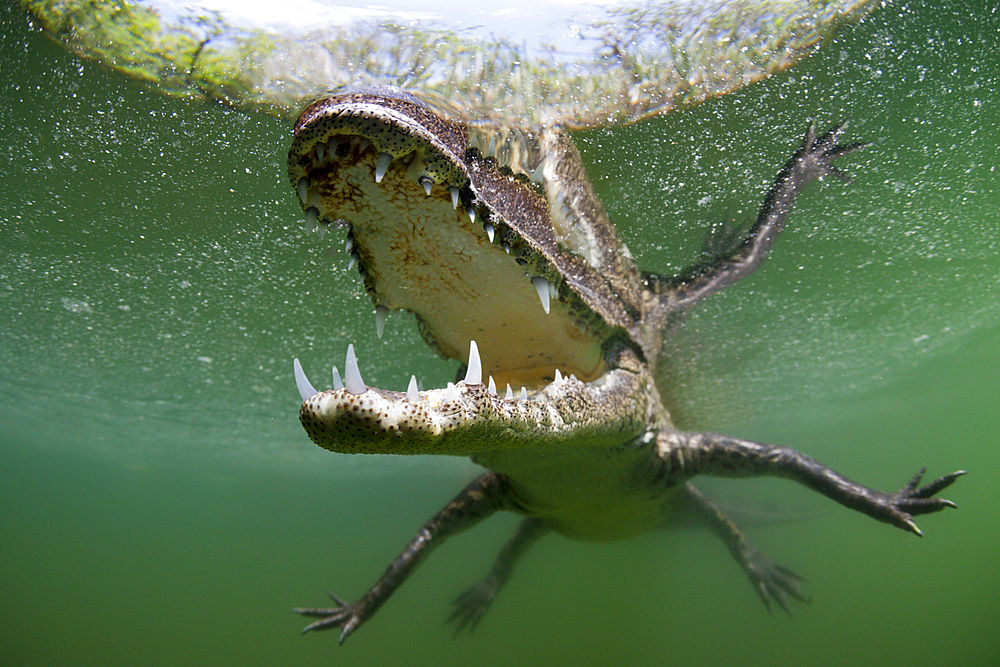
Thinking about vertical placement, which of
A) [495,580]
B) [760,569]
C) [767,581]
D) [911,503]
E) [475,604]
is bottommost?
[767,581]

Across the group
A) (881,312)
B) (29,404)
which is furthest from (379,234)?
(29,404)

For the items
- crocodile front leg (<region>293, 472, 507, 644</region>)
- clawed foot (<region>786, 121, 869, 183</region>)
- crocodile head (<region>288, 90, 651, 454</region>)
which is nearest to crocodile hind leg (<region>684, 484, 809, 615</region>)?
crocodile front leg (<region>293, 472, 507, 644</region>)

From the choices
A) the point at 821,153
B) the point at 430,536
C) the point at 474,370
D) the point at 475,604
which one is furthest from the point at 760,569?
the point at 474,370

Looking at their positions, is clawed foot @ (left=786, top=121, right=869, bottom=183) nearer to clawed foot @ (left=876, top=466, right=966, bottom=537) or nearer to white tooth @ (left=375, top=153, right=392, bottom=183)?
clawed foot @ (left=876, top=466, right=966, bottom=537)

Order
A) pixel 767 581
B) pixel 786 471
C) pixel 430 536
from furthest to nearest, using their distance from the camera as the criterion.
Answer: pixel 767 581 → pixel 430 536 → pixel 786 471

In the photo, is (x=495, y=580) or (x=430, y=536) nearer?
(x=430, y=536)

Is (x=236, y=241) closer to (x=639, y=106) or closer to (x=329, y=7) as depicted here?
(x=329, y=7)

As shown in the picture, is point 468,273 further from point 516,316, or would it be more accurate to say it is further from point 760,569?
point 760,569

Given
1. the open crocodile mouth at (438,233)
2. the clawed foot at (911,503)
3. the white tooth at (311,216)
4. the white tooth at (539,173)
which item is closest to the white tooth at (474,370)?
the open crocodile mouth at (438,233)
